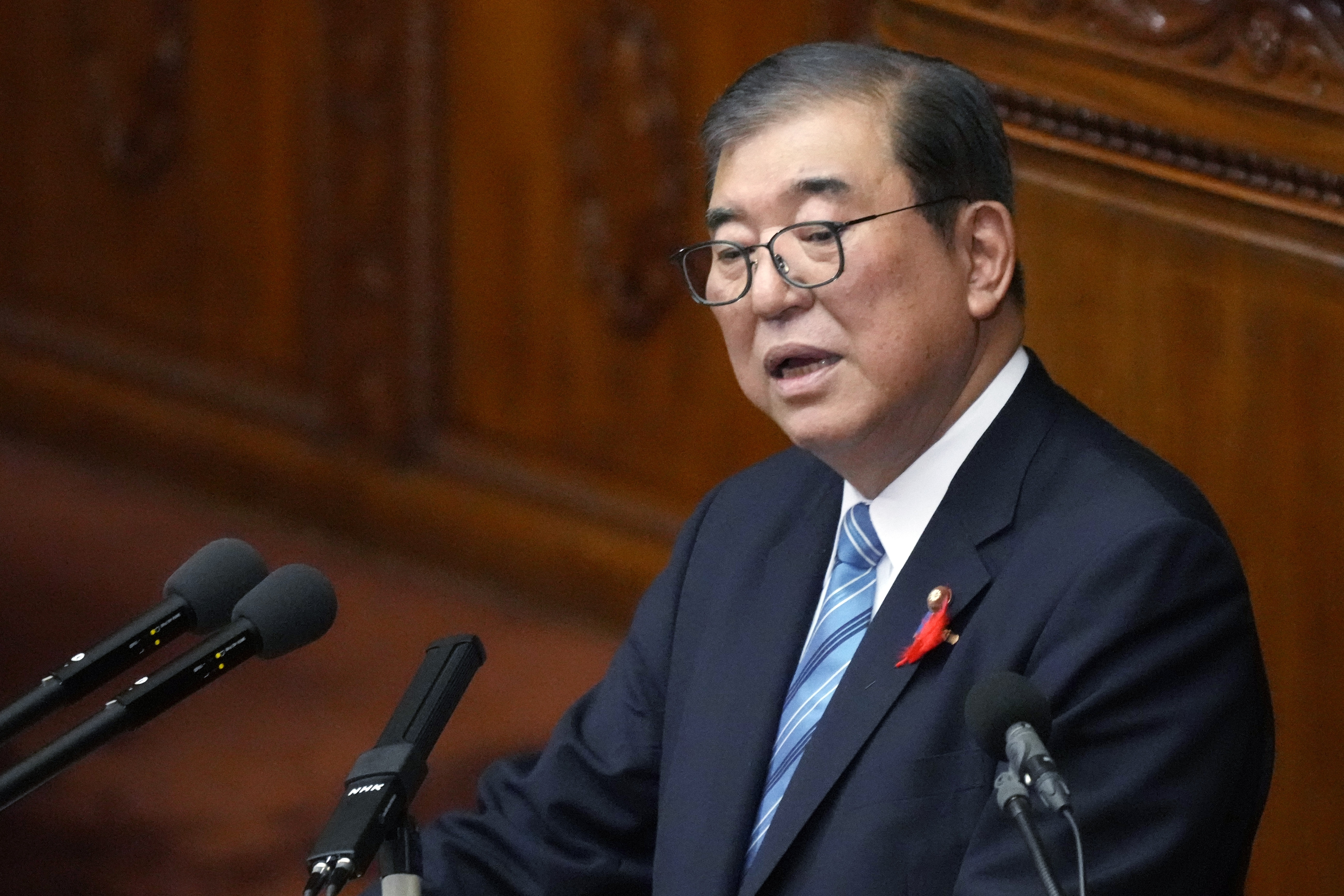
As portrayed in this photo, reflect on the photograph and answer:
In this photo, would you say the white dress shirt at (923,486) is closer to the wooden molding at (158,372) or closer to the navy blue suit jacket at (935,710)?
the navy blue suit jacket at (935,710)

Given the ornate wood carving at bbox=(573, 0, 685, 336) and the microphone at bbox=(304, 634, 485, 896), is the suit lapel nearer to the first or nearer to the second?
the microphone at bbox=(304, 634, 485, 896)

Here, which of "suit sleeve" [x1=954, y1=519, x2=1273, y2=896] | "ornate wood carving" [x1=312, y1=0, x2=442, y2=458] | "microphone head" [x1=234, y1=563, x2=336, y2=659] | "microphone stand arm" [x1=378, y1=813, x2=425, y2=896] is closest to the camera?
"microphone stand arm" [x1=378, y1=813, x2=425, y2=896]

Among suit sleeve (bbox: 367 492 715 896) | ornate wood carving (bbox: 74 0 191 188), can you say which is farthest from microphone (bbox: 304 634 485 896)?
ornate wood carving (bbox: 74 0 191 188)

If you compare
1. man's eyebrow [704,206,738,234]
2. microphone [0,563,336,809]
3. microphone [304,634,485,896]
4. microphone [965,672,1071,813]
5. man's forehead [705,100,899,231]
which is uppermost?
man's forehead [705,100,899,231]

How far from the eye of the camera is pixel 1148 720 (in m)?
1.89

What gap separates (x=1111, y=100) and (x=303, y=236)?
2232 mm

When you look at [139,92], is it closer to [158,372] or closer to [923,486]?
[158,372]

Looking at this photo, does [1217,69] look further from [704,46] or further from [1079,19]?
[704,46]

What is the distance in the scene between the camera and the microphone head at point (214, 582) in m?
1.77

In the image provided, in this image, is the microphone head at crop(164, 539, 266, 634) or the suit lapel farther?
the suit lapel

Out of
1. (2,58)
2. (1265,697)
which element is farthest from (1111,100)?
(2,58)

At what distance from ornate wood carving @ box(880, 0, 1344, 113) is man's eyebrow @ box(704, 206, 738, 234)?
117 cm

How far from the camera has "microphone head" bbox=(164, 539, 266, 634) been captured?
1.77 metres

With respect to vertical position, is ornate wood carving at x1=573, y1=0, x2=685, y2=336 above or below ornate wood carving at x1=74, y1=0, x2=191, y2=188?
below
